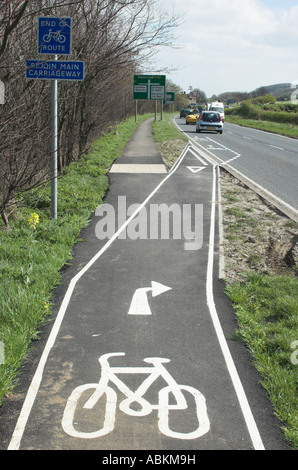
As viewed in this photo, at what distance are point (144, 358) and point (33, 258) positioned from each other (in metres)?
3.79

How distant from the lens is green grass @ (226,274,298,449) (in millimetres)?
4738

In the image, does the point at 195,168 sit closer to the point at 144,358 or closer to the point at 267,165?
the point at 267,165

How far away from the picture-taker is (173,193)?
14.7m

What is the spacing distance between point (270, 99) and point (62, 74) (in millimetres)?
92556

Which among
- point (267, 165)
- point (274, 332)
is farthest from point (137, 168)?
point (274, 332)

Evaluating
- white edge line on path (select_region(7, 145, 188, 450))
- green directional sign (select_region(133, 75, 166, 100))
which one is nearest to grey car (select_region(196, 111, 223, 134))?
green directional sign (select_region(133, 75, 166, 100))

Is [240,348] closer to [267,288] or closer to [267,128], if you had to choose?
[267,288]

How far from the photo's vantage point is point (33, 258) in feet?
28.5

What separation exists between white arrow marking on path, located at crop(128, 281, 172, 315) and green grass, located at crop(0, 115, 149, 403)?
116 cm

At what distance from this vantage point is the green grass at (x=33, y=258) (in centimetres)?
579

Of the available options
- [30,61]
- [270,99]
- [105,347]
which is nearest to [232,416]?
[105,347]

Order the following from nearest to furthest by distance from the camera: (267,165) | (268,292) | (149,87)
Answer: (268,292)
(267,165)
(149,87)

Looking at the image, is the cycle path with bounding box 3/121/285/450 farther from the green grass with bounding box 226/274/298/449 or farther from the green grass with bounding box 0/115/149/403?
the green grass with bounding box 0/115/149/403

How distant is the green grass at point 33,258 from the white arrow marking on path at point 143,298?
1159mm
